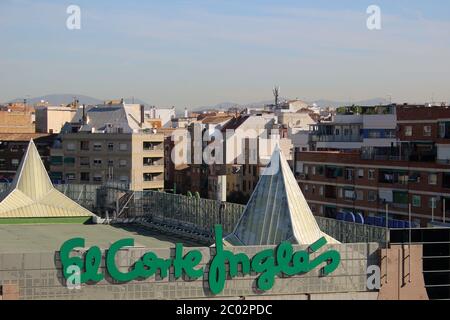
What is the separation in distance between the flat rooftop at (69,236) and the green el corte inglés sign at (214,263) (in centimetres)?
998

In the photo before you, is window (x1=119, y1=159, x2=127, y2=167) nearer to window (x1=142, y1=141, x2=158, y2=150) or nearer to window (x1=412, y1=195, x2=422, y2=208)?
window (x1=142, y1=141, x2=158, y2=150)

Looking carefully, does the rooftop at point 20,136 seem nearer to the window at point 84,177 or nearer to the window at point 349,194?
the window at point 84,177

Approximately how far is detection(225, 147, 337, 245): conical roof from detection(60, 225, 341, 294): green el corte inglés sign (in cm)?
283

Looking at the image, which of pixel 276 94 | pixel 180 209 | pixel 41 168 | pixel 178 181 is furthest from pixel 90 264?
pixel 276 94

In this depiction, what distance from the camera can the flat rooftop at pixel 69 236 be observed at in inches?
1698

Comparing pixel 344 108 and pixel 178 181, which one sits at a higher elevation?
pixel 344 108

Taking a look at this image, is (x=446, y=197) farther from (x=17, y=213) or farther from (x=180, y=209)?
(x=17, y=213)

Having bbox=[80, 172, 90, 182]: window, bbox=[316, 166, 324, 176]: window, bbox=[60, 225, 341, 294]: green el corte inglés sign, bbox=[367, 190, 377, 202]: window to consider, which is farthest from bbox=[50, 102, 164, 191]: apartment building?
bbox=[60, 225, 341, 294]: green el corte inglés sign

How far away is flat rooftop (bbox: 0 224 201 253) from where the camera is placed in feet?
141

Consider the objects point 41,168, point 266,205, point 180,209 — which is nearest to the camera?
point 266,205

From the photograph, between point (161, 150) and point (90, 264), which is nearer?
point (90, 264)
